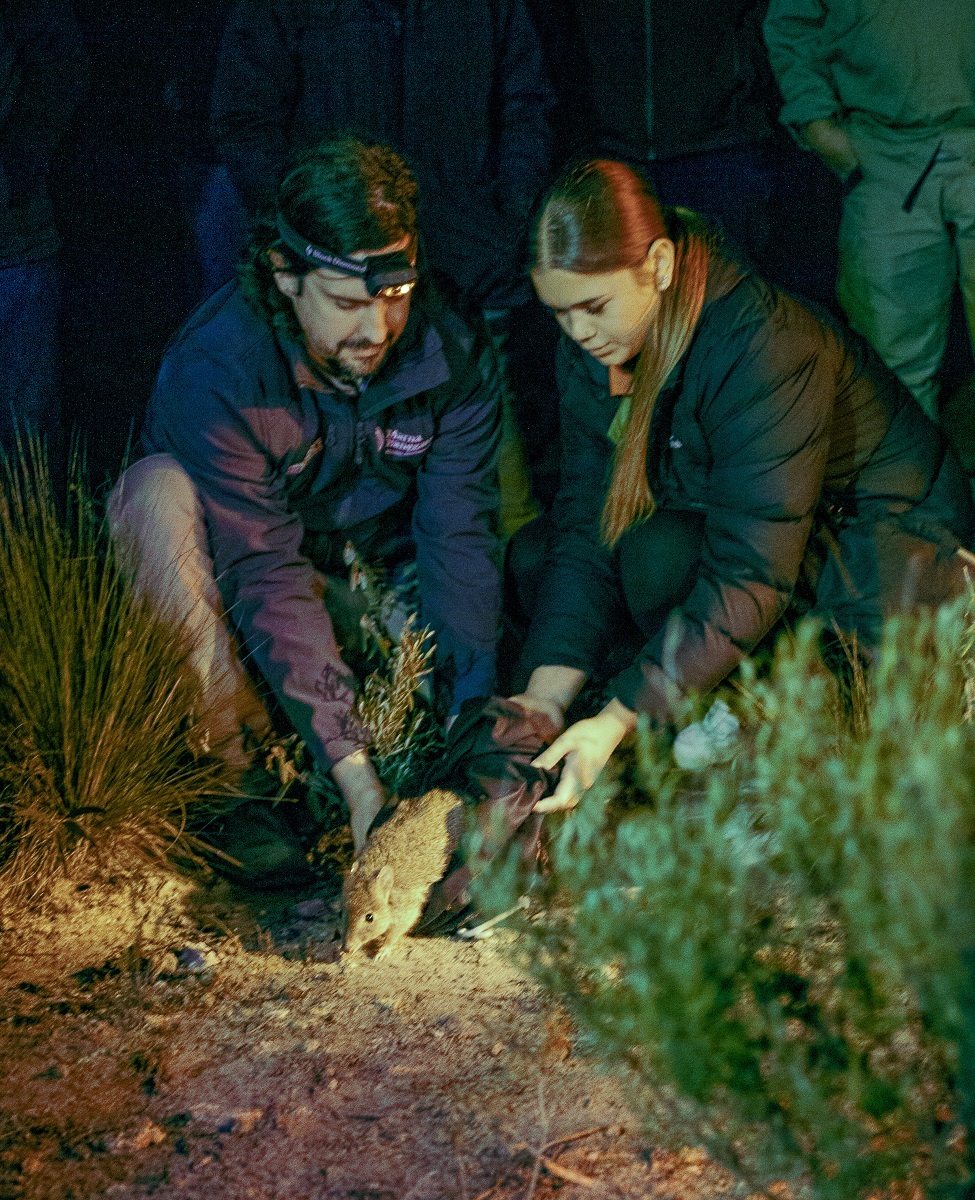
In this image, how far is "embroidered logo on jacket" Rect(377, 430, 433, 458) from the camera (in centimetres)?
356

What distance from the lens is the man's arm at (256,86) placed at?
4281 millimetres

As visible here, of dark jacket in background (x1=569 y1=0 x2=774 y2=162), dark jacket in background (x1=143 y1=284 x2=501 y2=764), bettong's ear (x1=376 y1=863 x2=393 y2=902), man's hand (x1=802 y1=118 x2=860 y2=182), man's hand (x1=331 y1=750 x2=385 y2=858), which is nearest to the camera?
bettong's ear (x1=376 y1=863 x2=393 y2=902)

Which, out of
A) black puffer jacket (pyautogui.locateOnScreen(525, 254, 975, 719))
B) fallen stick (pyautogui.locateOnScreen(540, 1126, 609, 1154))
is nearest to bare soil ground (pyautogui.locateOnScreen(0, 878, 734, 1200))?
fallen stick (pyautogui.locateOnScreen(540, 1126, 609, 1154))

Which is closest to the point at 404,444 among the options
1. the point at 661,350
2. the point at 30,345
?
the point at 661,350

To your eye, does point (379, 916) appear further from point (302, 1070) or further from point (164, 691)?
point (164, 691)

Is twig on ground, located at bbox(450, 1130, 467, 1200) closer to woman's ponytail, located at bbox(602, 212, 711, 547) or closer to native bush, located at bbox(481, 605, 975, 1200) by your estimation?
native bush, located at bbox(481, 605, 975, 1200)

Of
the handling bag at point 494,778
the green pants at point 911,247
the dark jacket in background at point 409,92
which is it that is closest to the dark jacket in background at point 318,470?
the handling bag at point 494,778

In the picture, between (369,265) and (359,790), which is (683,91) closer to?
(369,265)

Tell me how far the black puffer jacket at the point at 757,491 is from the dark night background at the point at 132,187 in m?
2.05

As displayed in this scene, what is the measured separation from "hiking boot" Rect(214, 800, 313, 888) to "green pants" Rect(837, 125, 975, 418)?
2478 mm

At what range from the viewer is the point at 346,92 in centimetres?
432

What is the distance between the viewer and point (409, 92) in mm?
4332

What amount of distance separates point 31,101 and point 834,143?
→ 8.62ft

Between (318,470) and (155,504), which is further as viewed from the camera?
(318,470)
